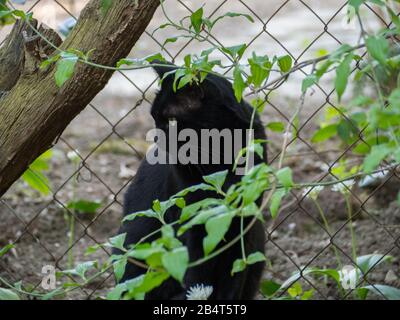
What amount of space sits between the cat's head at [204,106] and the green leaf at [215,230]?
4.35ft

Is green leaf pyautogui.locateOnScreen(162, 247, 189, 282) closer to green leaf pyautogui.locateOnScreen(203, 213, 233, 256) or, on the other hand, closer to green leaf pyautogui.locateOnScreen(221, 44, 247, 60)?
green leaf pyautogui.locateOnScreen(203, 213, 233, 256)

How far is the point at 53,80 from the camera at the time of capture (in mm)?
2158

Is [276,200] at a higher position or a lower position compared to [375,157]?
lower

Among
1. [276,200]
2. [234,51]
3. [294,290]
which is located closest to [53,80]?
[234,51]

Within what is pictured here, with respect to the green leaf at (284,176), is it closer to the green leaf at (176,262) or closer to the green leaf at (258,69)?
the green leaf at (176,262)

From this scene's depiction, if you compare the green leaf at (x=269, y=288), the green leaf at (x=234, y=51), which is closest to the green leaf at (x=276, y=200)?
the green leaf at (x=234, y=51)

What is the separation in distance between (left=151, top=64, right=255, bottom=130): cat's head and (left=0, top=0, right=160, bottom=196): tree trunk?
52 cm

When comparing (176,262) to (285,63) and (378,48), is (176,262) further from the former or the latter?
(285,63)

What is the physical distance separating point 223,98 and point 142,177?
1.96 feet

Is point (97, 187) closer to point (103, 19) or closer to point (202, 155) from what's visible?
point (202, 155)

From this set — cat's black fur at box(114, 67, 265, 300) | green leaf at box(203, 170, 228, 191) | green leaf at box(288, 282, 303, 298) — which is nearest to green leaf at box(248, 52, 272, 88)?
green leaf at box(203, 170, 228, 191)

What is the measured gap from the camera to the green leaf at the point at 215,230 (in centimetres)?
131

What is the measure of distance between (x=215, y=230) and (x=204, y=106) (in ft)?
4.63

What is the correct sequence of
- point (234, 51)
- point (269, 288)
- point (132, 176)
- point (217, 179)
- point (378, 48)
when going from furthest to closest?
→ point (132, 176) < point (269, 288) < point (234, 51) < point (217, 179) < point (378, 48)
